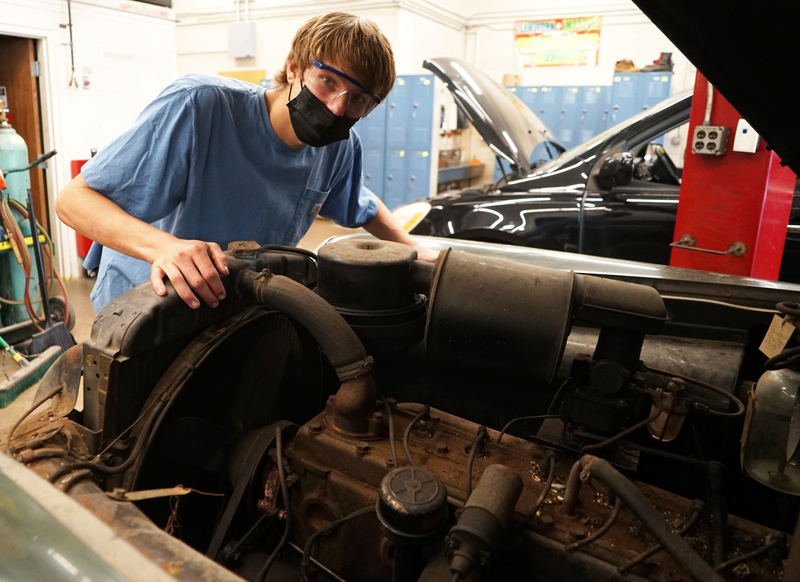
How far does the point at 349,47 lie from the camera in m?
1.38

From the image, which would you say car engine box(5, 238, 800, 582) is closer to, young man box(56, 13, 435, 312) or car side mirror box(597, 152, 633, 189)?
young man box(56, 13, 435, 312)

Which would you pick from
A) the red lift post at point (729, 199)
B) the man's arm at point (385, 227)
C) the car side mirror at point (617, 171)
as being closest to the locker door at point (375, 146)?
the car side mirror at point (617, 171)

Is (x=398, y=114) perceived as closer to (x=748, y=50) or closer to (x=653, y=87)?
(x=653, y=87)

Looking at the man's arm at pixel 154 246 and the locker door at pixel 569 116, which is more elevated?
the locker door at pixel 569 116

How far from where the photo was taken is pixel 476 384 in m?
1.59

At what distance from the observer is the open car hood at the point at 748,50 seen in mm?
738

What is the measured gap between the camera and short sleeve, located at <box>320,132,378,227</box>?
1916mm

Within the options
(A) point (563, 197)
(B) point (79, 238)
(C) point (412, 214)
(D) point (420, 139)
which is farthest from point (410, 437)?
(D) point (420, 139)

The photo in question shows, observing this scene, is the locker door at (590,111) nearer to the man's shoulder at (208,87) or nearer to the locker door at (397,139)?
the locker door at (397,139)

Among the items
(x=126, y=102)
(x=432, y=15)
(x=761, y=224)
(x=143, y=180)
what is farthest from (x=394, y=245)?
(x=432, y=15)

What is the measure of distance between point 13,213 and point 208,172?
269cm

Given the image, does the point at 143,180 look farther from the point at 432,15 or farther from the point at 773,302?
the point at 432,15

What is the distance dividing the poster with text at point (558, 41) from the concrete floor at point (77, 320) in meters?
4.72

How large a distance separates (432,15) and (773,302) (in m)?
8.70
